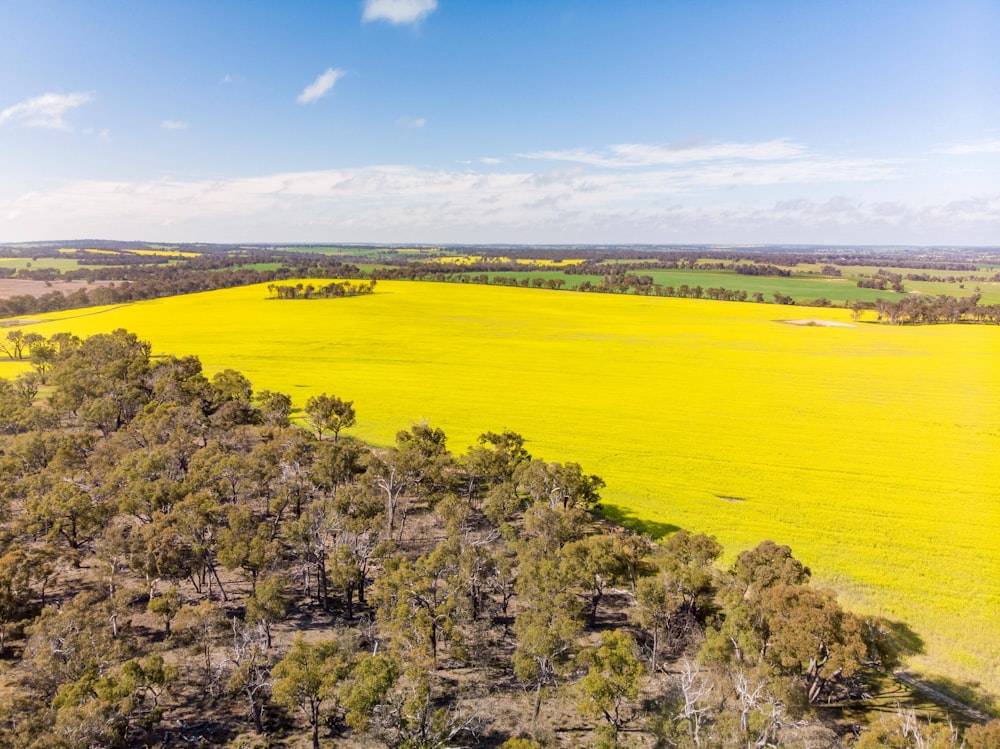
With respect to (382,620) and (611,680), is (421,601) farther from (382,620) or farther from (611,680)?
(611,680)

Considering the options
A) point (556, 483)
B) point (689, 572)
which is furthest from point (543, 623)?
point (556, 483)

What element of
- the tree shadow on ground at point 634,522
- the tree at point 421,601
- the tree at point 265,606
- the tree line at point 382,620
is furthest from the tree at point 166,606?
the tree shadow on ground at point 634,522

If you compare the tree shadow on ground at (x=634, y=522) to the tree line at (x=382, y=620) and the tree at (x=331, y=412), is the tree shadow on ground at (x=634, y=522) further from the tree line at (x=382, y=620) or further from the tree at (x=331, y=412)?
the tree at (x=331, y=412)

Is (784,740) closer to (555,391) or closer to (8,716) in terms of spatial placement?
(8,716)

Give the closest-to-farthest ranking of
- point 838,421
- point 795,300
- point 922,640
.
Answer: point 922,640, point 838,421, point 795,300

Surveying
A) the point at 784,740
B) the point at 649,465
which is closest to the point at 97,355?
the point at 649,465

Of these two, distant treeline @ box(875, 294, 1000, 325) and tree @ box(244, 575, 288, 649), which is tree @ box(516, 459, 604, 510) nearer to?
tree @ box(244, 575, 288, 649)

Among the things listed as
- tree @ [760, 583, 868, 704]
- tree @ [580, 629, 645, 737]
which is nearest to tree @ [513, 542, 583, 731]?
tree @ [580, 629, 645, 737]

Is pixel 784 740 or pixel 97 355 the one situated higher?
pixel 97 355
